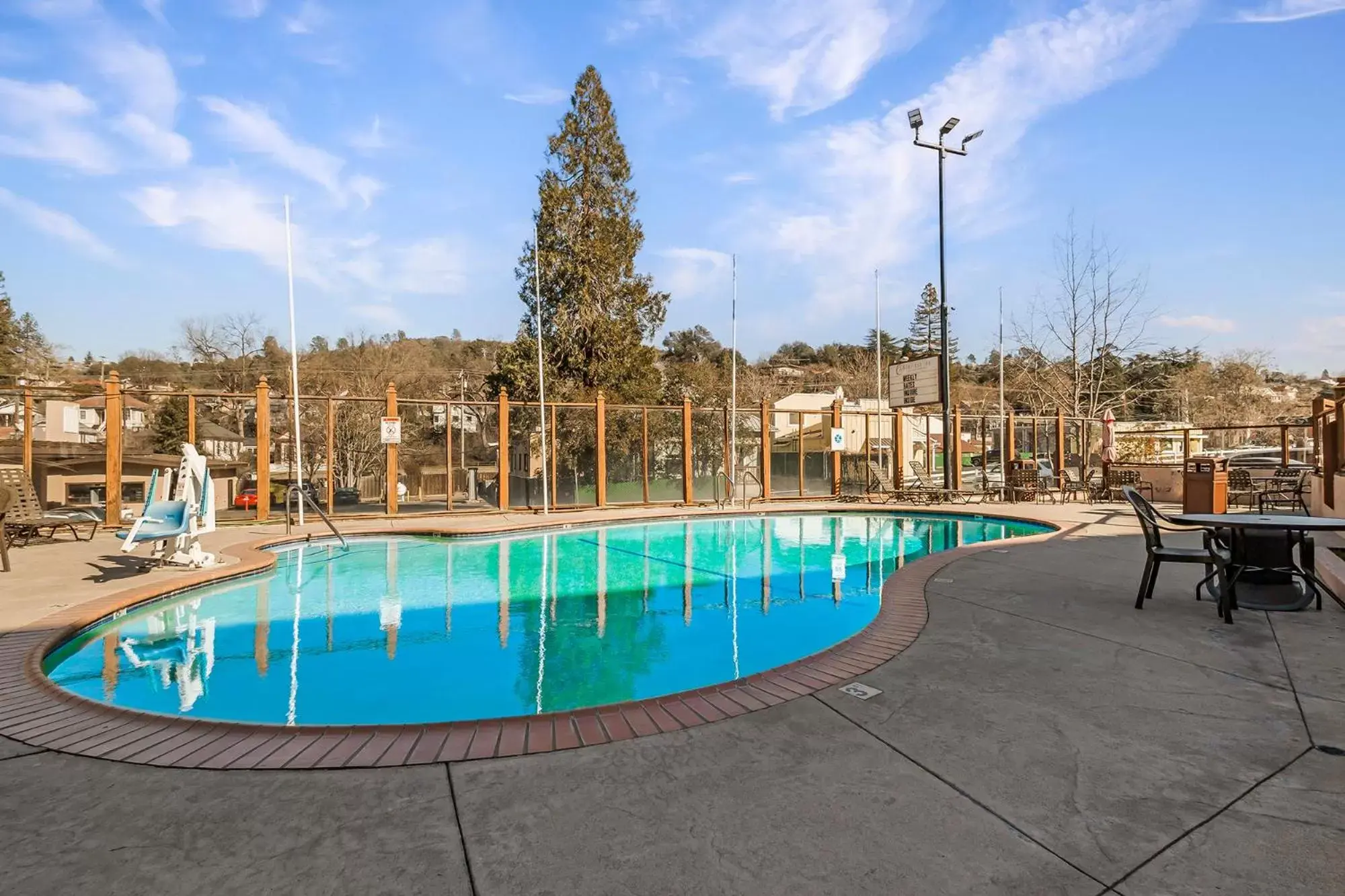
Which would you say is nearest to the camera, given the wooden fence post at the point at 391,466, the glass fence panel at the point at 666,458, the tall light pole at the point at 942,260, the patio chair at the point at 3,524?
the patio chair at the point at 3,524

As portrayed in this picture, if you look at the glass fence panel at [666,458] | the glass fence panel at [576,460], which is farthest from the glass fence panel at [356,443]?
the glass fence panel at [666,458]

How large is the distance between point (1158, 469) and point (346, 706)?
17.0 m

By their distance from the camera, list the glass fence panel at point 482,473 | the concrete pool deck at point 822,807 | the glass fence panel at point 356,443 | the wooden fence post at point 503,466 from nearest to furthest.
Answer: the concrete pool deck at point 822,807, the wooden fence post at point 503,466, the glass fence panel at point 482,473, the glass fence panel at point 356,443

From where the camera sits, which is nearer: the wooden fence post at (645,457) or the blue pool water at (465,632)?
the blue pool water at (465,632)

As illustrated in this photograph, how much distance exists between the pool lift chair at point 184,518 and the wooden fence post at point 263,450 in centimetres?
472

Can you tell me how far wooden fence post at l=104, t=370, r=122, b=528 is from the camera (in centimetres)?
1070

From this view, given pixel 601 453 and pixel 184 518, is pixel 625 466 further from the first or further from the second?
pixel 184 518

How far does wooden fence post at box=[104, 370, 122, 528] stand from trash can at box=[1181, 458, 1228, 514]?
58.2ft

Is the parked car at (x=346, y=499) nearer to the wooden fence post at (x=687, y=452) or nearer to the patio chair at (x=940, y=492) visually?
the wooden fence post at (x=687, y=452)

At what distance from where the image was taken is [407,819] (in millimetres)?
2006

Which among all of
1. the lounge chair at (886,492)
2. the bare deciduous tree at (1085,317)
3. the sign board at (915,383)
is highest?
the bare deciduous tree at (1085,317)

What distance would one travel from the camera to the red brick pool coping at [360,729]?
97.7 inches

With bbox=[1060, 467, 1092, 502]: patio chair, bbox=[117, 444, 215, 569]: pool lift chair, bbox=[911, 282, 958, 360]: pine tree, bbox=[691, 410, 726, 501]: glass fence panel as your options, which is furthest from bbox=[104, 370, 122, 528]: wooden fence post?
bbox=[911, 282, 958, 360]: pine tree

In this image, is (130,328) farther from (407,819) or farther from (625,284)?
(407,819)
